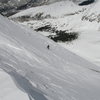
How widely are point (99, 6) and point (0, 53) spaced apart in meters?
122

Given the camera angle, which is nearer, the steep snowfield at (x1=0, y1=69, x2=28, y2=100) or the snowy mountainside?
the steep snowfield at (x1=0, y1=69, x2=28, y2=100)

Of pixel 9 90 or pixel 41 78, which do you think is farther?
pixel 41 78

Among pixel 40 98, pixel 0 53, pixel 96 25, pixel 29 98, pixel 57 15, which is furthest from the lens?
pixel 57 15

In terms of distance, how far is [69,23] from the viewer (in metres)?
132

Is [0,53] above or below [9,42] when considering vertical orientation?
above

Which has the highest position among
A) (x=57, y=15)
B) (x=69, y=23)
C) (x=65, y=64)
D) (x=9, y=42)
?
(x=9, y=42)

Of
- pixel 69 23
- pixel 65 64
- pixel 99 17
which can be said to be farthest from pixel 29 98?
pixel 69 23

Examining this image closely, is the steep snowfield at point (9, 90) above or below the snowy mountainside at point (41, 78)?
above

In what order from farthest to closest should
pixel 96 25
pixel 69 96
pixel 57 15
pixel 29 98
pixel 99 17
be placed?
1. pixel 57 15
2. pixel 99 17
3. pixel 96 25
4. pixel 69 96
5. pixel 29 98

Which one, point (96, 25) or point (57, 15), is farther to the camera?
point (57, 15)

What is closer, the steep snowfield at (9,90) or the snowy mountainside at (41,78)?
the steep snowfield at (9,90)

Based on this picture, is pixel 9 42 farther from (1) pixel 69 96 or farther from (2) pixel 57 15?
(2) pixel 57 15

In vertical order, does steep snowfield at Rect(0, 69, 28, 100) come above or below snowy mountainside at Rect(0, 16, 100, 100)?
above

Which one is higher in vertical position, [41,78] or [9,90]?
[9,90]
